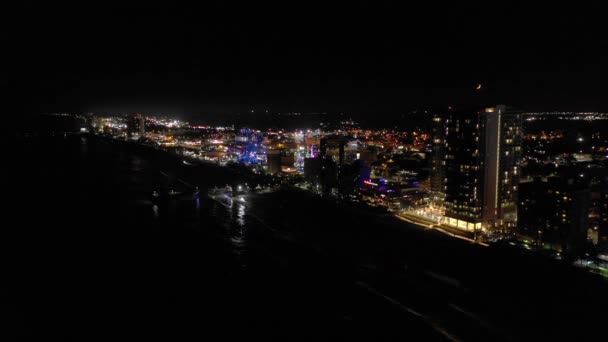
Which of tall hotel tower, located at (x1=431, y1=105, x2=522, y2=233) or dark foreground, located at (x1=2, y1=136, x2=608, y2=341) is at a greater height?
tall hotel tower, located at (x1=431, y1=105, x2=522, y2=233)

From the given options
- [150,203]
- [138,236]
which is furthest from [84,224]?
[150,203]

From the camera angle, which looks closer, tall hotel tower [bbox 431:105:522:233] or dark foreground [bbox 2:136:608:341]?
dark foreground [bbox 2:136:608:341]

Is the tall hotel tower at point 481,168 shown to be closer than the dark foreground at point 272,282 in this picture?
No

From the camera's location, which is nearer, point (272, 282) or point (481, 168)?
point (272, 282)

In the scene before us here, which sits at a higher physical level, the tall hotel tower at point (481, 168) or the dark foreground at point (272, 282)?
the tall hotel tower at point (481, 168)

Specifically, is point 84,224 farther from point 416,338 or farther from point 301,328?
point 416,338

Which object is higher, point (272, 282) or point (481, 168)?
point (481, 168)
